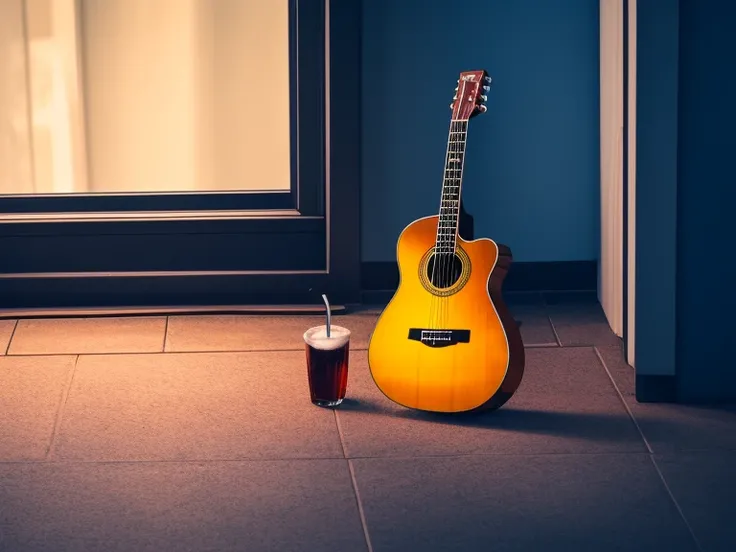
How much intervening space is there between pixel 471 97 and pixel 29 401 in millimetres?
1360

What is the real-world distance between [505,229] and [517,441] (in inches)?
52.7

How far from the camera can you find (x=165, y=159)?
423 centimetres

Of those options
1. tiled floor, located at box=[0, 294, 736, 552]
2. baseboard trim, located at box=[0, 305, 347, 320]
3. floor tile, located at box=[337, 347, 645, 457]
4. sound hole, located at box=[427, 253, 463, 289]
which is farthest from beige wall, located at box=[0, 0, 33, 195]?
sound hole, located at box=[427, 253, 463, 289]

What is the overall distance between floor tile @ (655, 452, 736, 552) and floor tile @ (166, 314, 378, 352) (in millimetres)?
1171

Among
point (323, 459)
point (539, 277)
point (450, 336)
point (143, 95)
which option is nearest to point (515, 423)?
point (450, 336)

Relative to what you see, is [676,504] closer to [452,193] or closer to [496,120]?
[452,193]

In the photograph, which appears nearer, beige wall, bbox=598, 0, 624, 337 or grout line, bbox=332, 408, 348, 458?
grout line, bbox=332, 408, 348, 458

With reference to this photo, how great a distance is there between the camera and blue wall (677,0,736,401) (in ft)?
10.4

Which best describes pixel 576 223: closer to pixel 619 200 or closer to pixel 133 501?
pixel 619 200

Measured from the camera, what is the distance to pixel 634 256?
330 cm

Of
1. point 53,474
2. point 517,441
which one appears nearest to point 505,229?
point 517,441

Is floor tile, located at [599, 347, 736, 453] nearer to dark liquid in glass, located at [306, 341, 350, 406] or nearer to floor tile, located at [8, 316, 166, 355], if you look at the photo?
dark liquid in glass, located at [306, 341, 350, 406]

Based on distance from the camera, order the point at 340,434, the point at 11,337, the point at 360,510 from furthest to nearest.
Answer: the point at 11,337
the point at 340,434
the point at 360,510

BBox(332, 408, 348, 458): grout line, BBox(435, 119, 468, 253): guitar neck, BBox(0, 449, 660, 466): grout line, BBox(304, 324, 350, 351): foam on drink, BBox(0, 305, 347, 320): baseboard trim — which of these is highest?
BBox(435, 119, 468, 253): guitar neck
